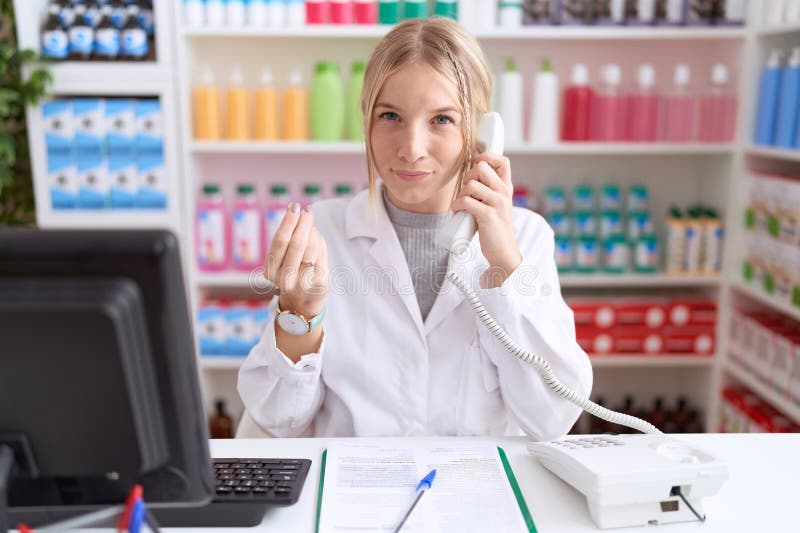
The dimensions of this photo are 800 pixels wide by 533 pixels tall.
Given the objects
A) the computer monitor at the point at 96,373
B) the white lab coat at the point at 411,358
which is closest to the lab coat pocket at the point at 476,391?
the white lab coat at the point at 411,358

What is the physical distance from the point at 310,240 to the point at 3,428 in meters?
0.47

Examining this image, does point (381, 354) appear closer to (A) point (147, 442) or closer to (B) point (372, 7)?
(A) point (147, 442)

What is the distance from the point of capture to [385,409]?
1346mm

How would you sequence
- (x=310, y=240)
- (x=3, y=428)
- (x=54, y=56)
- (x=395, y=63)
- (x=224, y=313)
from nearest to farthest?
(x=3, y=428) → (x=310, y=240) → (x=395, y=63) → (x=54, y=56) → (x=224, y=313)

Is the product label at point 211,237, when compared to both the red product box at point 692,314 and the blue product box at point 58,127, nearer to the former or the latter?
the blue product box at point 58,127

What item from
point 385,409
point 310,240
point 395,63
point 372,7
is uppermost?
point 372,7

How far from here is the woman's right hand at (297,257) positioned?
103cm

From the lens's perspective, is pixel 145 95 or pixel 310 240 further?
pixel 145 95

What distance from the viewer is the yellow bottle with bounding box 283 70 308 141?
271 centimetres

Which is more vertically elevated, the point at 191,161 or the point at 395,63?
the point at 395,63

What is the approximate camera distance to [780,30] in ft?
8.01

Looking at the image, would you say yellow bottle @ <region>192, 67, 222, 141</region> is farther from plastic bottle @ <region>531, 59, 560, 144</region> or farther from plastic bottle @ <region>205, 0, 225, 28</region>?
plastic bottle @ <region>531, 59, 560, 144</region>

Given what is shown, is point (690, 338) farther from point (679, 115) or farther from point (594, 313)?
point (679, 115)

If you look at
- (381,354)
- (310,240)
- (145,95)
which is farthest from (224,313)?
(310,240)
